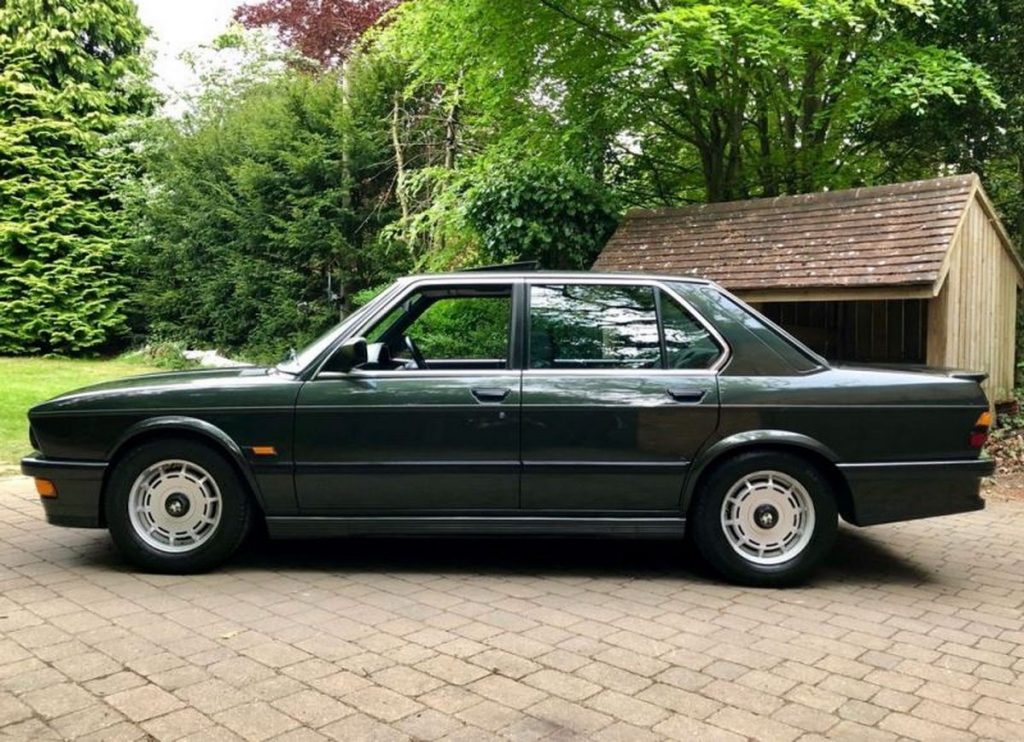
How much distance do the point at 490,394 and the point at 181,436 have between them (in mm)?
1737

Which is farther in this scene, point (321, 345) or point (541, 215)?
point (541, 215)

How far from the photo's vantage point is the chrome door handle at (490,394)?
4.55 m

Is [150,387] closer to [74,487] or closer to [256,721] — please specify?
[74,487]

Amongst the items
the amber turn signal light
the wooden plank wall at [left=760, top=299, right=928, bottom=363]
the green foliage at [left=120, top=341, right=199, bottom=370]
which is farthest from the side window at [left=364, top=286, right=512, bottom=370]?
the green foliage at [left=120, top=341, right=199, bottom=370]

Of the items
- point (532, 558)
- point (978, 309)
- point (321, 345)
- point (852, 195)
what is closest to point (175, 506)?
point (321, 345)

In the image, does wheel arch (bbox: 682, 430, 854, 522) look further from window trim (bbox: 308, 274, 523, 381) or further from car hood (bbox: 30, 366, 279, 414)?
car hood (bbox: 30, 366, 279, 414)

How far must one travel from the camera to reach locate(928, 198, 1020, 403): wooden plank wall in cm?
779

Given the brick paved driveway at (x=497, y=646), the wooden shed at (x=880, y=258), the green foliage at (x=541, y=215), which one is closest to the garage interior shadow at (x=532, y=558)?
the brick paved driveway at (x=497, y=646)

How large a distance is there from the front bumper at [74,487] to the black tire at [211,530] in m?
0.07

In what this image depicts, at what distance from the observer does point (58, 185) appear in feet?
57.5

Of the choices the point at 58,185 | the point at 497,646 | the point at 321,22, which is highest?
the point at 321,22

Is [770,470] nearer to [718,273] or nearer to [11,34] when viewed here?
[718,273]

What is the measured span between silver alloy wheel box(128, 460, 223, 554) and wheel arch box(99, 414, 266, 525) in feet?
0.48

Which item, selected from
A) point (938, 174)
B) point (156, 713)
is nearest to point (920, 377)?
point (156, 713)
